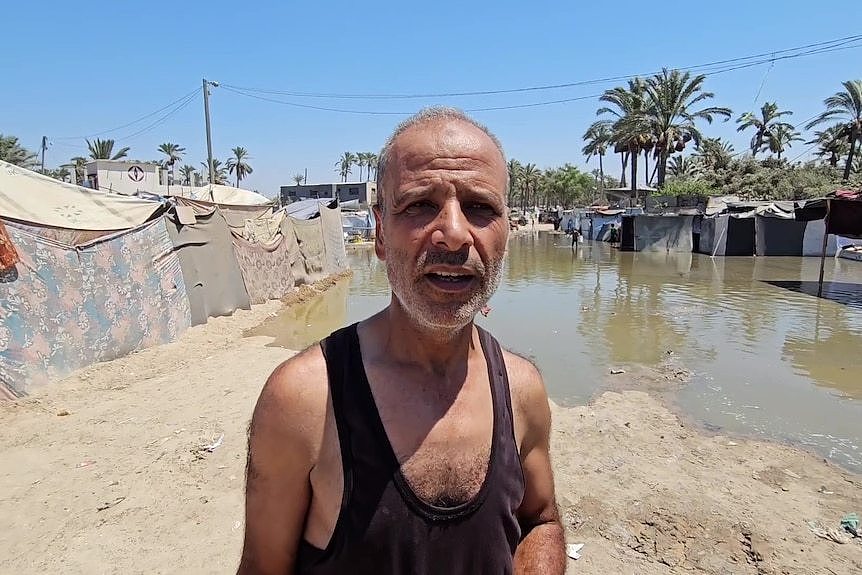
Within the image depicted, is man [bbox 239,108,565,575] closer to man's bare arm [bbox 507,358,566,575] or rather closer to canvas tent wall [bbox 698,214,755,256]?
man's bare arm [bbox 507,358,566,575]

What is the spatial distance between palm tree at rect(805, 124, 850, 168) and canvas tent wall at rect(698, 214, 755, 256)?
19929 mm

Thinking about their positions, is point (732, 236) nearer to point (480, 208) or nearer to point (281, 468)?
point (480, 208)

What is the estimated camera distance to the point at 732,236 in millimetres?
27797

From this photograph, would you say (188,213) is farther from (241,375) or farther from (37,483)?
(37,483)

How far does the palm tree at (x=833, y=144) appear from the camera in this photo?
135ft

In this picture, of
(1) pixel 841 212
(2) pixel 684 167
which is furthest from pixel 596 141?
(1) pixel 841 212

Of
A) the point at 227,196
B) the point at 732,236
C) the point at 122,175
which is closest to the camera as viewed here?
the point at 227,196

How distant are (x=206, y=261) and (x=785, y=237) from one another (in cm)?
2856

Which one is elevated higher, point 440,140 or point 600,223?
point 440,140

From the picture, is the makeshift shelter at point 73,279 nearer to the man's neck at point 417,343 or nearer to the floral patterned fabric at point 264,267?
the floral patterned fabric at point 264,267

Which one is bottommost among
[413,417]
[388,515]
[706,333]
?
[706,333]

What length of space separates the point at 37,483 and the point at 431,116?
5.01m

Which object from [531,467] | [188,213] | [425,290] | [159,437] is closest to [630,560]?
[531,467]

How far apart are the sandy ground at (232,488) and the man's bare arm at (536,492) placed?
7.51 ft
